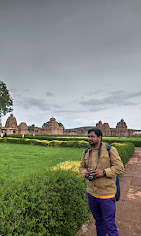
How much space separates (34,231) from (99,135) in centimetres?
130

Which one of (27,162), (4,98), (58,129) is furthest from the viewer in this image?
(58,129)

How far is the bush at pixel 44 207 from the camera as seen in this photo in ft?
5.23

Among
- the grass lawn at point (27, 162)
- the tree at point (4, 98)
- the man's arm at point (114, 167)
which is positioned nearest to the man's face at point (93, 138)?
the man's arm at point (114, 167)

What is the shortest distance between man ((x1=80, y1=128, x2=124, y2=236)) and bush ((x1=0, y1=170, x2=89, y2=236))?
46cm

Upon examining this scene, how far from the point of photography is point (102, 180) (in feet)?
6.14

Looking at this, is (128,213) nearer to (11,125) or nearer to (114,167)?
(114,167)

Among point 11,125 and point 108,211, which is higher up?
point 11,125

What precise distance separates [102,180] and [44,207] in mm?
744

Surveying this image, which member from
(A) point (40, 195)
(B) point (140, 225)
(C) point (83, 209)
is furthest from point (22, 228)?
(B) point (140, 225)

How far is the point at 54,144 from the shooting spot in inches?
581

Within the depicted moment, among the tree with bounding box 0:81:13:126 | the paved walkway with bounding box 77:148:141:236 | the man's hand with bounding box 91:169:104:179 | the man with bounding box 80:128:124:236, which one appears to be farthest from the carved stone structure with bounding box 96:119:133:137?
the man's hand with bounding box 91:169:104:179

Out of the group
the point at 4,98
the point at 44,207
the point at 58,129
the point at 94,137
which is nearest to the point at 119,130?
the point at 58,129

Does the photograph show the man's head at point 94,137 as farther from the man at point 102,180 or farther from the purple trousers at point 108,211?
the purple trousers at point 108,211

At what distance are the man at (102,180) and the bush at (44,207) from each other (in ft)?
1.51
